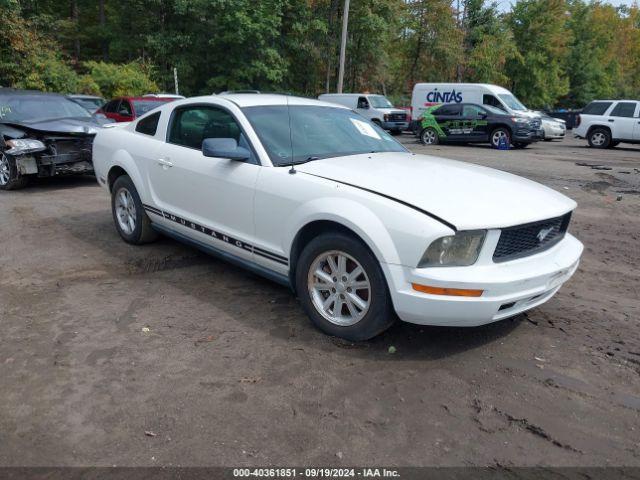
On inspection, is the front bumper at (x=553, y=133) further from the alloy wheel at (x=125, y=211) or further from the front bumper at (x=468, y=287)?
the front bumper at (x=468, y=287)

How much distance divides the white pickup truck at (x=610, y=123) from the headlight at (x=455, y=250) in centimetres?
1854

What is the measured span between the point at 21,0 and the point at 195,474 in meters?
36.4

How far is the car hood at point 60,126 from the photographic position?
864 centimetres

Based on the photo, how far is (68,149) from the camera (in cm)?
884

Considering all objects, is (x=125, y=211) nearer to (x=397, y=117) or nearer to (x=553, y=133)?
(x=553, y=133)

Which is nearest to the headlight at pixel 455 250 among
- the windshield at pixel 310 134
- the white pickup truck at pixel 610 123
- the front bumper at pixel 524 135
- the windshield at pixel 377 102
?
the windshield at pixel 310 134

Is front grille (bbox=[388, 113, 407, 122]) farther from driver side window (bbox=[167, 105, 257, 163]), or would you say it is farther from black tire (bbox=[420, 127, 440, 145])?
driver side window (bbox=[167, 105, 257, 163])

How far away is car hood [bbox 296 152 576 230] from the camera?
322 centimetres

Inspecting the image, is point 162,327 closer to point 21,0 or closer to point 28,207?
point 28,207

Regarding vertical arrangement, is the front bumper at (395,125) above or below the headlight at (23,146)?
below

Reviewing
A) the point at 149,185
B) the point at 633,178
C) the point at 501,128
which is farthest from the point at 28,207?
the point at 501,128

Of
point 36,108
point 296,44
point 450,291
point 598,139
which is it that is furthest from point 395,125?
point 450,291

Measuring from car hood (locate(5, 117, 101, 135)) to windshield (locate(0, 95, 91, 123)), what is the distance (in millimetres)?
200

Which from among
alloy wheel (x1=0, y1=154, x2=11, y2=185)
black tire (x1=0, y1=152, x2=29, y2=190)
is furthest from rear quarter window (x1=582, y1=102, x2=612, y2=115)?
alloy wheel (x1=0, y1=154, x2=11, y2=185)
